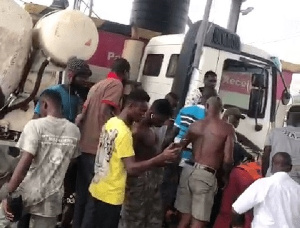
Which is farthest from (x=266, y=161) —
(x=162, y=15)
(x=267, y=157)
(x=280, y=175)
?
(x=162, y=15)

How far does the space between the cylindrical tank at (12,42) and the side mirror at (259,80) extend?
2.95 metres

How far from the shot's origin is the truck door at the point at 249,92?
20.4 feet

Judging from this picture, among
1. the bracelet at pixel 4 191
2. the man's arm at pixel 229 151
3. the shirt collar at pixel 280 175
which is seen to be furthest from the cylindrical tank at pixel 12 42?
the shirt collar at pixel 280 175

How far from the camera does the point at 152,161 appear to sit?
350 centimetres

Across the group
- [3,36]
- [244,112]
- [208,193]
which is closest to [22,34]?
[3,36]

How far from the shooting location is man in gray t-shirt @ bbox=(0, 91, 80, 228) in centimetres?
339

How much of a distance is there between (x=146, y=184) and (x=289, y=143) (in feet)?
4.35

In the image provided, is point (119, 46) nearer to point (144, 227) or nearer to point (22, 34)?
point (22, 34)

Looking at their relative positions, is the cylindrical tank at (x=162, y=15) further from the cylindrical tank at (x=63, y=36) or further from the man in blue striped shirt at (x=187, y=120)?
the man in blue striped shirt at (x=187, y=120)

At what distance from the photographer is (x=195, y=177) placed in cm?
458

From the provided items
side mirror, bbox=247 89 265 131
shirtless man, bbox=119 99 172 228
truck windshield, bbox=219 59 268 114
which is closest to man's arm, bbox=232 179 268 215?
shirtless man, bbox=119 99 172 228

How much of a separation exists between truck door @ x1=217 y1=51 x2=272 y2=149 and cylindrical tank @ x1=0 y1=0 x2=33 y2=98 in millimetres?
2415

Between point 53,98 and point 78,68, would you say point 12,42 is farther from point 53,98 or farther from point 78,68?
point 53,98

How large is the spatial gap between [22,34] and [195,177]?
2059mm
